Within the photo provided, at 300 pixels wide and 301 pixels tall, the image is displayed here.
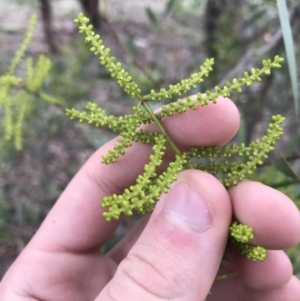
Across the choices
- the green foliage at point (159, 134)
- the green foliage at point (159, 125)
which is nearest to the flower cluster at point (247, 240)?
the green foliage at point (159, 134)

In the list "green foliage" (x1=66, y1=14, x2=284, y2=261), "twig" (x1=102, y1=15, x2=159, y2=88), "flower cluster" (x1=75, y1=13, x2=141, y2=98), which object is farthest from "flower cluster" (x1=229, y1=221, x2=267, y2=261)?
"twig" (x1=102, y1=15, x2=159, y2=88)

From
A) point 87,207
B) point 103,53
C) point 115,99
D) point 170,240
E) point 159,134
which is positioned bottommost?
point 115,99

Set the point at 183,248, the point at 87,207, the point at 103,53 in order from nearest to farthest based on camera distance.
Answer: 1. the point at 103,53
2. the point at 183,248
3. the point at 87,207

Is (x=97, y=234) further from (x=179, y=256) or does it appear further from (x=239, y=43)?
(x=239, y=43)

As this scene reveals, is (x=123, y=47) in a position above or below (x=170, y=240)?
above

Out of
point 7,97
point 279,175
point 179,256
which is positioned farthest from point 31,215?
point 179,256

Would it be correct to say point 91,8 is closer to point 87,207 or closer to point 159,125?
point 87,207

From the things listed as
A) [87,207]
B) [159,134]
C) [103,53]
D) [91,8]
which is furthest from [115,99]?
[103,53]
